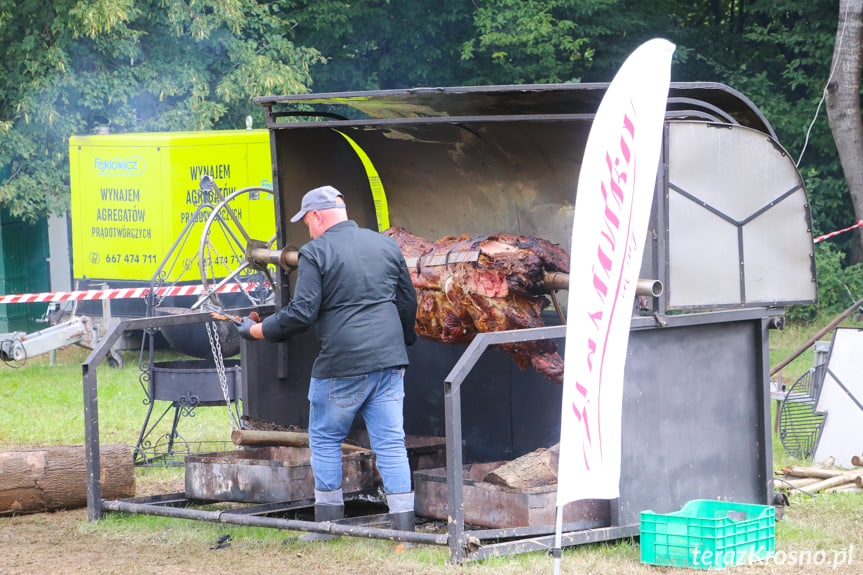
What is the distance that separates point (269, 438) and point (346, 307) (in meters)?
1.31

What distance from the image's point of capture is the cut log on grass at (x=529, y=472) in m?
6.07

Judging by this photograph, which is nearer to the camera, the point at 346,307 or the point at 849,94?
the point at 346,307

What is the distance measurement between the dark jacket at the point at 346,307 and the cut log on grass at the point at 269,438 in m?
0.97

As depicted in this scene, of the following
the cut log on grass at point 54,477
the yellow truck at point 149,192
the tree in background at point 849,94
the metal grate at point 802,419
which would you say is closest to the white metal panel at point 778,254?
the metal grate at point 802,419

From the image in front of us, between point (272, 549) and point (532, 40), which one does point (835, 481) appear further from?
point (532, 40)

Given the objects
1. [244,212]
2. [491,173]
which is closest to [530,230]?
[491,173]

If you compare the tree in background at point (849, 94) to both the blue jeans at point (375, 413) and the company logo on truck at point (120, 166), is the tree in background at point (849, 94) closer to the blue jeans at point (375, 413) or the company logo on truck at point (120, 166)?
the company logo on truck at point (120, 166)

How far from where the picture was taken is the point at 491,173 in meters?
7.60

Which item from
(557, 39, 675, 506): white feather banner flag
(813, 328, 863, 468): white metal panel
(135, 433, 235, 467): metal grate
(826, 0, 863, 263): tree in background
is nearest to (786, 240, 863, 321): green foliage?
(826, 0, 863, 263): tree in background

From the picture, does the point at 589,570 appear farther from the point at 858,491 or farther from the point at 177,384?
the point at 177,384

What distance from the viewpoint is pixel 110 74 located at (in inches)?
646

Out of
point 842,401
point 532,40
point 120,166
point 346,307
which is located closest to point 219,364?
point 346,307

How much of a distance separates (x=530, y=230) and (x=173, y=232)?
25.0 feet

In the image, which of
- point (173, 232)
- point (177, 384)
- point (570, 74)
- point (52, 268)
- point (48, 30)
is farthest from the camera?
point (570, 74)
